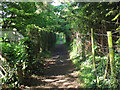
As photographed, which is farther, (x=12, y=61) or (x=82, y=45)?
(x=82, y=45)

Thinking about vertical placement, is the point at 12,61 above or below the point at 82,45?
below

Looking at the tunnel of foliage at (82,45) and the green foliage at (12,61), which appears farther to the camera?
the tunnel of foliage at (82,45)

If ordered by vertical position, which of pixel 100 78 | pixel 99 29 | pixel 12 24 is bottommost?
A: pixel 100 78

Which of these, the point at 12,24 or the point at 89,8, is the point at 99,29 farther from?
the point at 12,24

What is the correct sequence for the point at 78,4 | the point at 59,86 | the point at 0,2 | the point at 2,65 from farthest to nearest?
the point at 78,4
the point at 0,2
the point at 59,86
the point at 2,65

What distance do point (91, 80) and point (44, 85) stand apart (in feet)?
5.82

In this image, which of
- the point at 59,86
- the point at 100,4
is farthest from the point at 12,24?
the point at 100,4

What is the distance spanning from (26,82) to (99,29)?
168 inches

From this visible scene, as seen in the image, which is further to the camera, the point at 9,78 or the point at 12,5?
the point at 12,5

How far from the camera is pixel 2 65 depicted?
3.52m

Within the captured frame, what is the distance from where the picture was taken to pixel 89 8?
6.07 metres

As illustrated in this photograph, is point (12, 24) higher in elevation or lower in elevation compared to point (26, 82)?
higher

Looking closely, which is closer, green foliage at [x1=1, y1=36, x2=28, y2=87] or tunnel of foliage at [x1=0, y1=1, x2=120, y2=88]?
green foliage at [x1=1, y1=36, x2=28, y2=87]

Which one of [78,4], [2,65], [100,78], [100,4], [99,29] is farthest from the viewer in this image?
[78,4]
